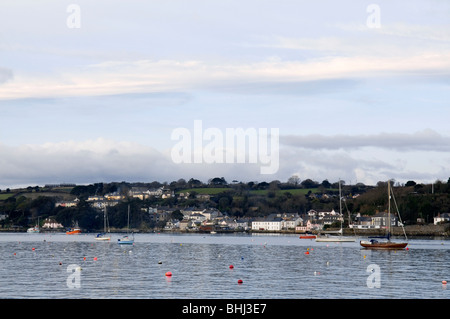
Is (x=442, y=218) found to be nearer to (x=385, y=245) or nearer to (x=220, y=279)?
(x=385, y=245)

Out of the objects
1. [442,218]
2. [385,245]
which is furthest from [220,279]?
[442,218]

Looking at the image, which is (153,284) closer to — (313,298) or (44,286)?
(44,286)

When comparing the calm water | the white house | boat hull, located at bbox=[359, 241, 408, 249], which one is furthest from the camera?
the white house

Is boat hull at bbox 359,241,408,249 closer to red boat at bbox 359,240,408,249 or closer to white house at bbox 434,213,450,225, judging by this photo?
red boat at bbox 359,240,408,249

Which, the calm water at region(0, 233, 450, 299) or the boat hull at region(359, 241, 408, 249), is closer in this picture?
the calm water at region(0, 233, 450, 299)

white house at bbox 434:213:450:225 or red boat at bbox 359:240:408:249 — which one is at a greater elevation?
white house at bbox 434:213:450:225

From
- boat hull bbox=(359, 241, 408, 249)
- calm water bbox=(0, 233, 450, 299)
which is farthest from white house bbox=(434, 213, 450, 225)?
calm water bbox=(0, 233, 450, 299)

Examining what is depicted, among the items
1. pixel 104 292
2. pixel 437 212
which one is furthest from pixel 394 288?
pixel 437 212

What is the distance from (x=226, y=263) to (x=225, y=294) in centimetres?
2512

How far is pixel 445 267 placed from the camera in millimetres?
59844

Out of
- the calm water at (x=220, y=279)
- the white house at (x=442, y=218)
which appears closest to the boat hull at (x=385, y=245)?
the calm water at (x=220, y=279)

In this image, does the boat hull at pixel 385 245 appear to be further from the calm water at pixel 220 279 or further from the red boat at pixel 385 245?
the calm water at pixel 220 279

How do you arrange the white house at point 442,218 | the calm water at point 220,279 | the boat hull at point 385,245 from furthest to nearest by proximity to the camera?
the white house at point 442,218, the boat hull at point 385,245, the calm water at point 220,279

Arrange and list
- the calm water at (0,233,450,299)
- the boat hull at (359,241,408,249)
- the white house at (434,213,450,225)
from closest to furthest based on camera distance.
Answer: the calm water at (0,233,450,299) → the boat hull at (359,241,408,249) → the white house at (434,213,450,225)
